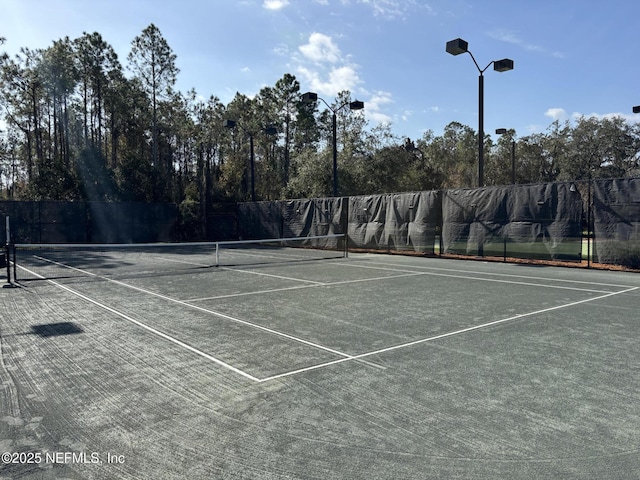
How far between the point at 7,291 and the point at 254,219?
15.7m

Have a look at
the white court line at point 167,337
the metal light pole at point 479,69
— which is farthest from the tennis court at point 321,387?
the metal light pole at point 479,69

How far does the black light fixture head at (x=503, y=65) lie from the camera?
1363 centimetres

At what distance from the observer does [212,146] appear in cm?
4972

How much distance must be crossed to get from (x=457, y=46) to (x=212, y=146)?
39517mm

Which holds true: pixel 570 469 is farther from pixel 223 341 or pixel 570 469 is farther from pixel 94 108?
pixel 94 108

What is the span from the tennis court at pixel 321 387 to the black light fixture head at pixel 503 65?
8862 mm

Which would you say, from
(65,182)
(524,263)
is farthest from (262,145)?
(524,263)

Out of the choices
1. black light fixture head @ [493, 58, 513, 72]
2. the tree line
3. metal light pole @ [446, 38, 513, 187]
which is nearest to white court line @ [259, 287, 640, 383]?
metal light pole @ [446, 38, 513, 187]

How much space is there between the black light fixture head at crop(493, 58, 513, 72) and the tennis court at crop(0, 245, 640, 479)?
8862 millimetres

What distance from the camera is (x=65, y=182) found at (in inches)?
1080

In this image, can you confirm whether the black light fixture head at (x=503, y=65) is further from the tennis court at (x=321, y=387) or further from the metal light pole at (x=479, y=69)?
the tennis court at (x=321, y=387)

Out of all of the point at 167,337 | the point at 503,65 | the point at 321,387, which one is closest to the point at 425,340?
the point at 321,387

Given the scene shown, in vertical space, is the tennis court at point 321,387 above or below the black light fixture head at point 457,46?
below

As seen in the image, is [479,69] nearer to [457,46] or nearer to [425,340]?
[457,46]
